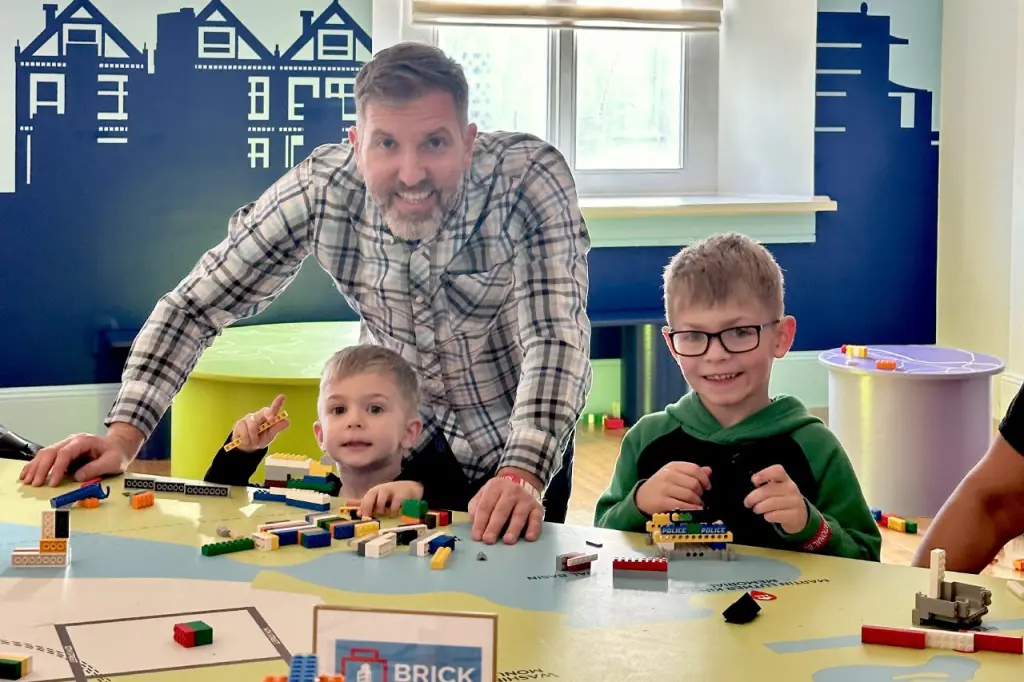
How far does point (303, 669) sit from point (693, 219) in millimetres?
4266

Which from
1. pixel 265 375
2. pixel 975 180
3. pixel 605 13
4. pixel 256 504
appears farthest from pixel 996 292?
pixel 256 504

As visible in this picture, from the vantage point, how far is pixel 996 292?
5.05 meters

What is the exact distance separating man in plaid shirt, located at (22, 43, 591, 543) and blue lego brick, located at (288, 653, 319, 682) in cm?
92

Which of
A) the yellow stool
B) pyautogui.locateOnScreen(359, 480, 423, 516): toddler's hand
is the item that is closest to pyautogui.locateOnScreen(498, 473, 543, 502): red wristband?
pyautogui.locateOnScreen(359, 480, 423, 516): toddler's hand

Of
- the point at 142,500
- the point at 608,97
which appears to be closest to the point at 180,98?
the point at 608,97

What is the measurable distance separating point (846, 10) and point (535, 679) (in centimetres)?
452

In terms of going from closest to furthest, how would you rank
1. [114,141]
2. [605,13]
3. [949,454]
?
[949,454], [114,141], [605,13]

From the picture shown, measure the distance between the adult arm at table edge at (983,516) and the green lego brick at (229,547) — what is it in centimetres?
85

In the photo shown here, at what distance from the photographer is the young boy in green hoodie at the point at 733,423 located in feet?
5.63

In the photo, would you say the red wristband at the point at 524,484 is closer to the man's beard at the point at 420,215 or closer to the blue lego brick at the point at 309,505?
the blue lego brick at the point at 309,505

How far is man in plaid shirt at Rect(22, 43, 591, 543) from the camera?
193cm

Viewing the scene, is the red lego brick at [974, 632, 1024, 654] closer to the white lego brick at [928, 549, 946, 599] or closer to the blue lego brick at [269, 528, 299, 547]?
the white lego brick at [928, 549, 946, 599]

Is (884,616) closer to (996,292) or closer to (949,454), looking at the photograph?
(949,454)

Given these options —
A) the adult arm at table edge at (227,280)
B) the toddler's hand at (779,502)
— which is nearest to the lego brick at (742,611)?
the toddler's hand at (779,502)
